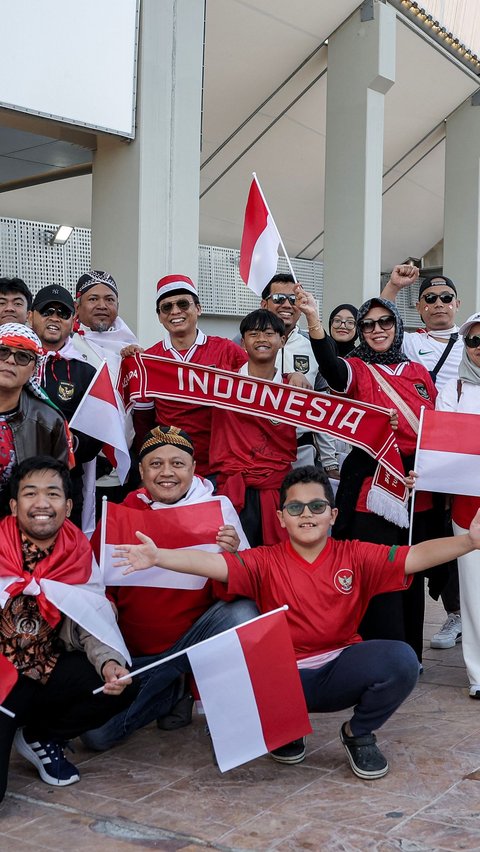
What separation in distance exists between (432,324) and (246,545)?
205 centimetres

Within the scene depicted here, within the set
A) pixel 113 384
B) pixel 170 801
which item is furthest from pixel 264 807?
pixel 113 384

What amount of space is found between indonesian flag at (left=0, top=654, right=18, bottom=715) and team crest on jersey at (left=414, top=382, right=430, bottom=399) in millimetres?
2556

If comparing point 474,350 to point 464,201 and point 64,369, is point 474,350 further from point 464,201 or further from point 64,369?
point 464,201

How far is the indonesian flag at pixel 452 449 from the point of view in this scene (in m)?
4.76

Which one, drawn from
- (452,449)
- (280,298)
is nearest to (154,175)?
(280,298)

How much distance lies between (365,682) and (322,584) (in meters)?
0.44

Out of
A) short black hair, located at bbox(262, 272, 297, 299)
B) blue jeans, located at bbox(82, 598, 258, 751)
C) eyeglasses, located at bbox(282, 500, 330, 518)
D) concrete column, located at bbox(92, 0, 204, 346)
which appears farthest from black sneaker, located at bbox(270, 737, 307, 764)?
concrete column, located at bbox(92, 0, 204, 346)

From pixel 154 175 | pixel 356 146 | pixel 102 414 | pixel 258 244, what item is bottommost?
pixel 102 414

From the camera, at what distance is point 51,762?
382cm

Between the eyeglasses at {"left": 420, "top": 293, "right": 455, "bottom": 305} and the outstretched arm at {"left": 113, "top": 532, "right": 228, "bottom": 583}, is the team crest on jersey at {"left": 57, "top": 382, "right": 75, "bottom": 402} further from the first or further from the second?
the eyeglasses at {"left": 420, "top": 293, "right": 455, "bottom": 305}

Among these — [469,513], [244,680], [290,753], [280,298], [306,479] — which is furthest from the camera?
[280,298]

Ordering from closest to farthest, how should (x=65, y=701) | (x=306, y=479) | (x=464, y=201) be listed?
(x=65, y=701)
(x=306, y=479)
(x=464, y=201)

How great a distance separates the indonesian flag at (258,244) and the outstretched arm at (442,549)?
8.26 ft

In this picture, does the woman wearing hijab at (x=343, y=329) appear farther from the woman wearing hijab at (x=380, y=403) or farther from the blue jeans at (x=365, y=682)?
the blue jeans at (x=365, y=682)
